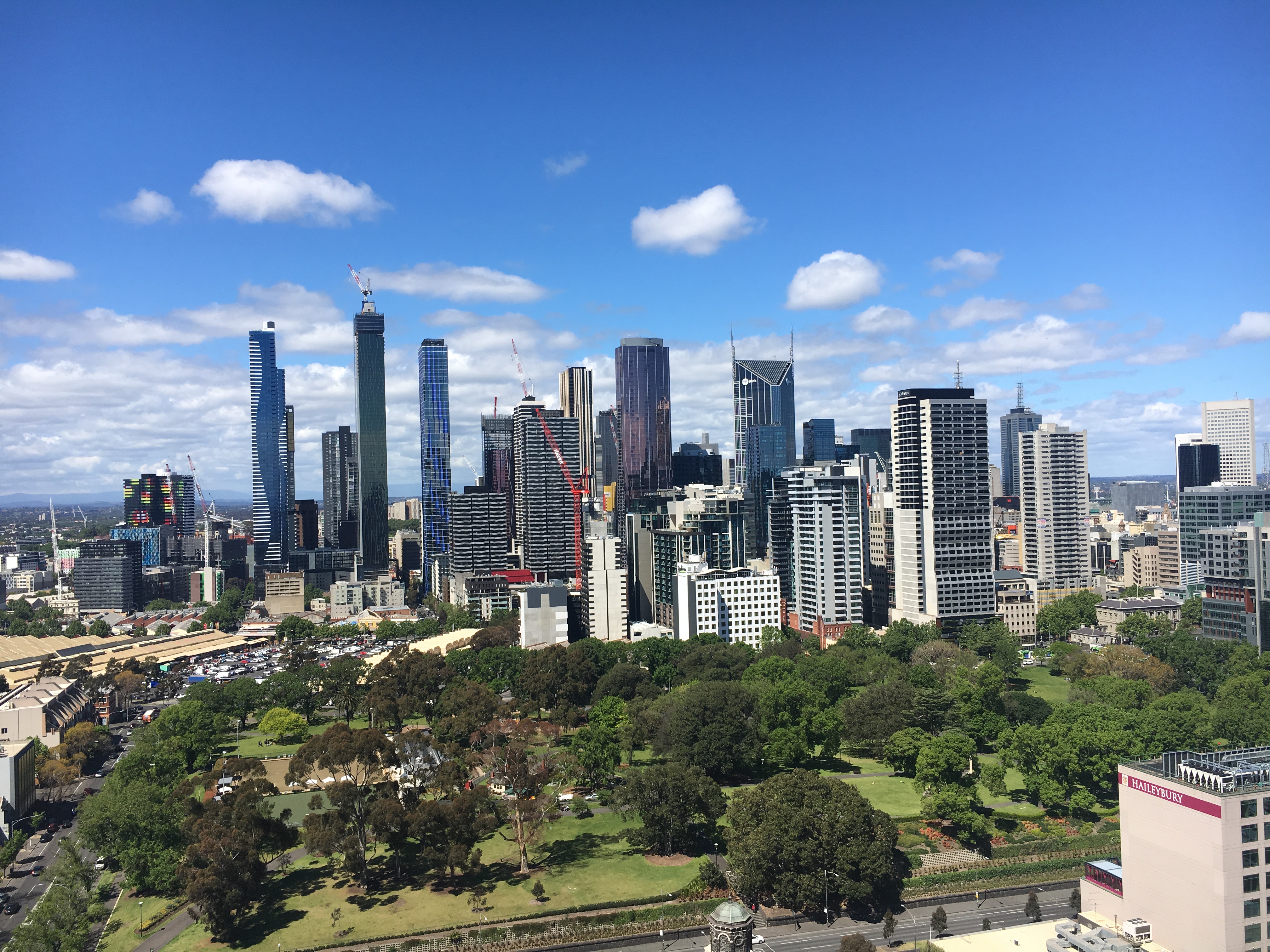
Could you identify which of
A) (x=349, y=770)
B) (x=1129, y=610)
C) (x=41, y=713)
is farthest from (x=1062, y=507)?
(x=41, y=713)

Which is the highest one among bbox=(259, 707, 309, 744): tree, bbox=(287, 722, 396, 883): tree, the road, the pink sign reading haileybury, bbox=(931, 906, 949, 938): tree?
the pink sign reading haileybury

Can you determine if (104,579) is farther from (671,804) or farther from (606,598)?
(671,804)

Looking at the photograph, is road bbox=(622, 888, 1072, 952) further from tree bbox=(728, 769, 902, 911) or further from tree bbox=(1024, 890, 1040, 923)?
tree bbox=(728, 769, 902, 911)

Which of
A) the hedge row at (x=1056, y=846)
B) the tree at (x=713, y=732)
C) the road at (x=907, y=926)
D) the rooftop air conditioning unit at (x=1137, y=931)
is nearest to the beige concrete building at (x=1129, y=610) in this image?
the hedge row at (x=1056, y=846)

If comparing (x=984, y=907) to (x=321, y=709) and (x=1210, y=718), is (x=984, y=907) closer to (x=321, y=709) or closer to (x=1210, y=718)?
(x=1210, y=718)

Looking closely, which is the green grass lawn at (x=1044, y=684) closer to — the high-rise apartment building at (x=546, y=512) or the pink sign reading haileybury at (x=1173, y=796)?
the pink sign reading haileybury at (x=1173, y=796)

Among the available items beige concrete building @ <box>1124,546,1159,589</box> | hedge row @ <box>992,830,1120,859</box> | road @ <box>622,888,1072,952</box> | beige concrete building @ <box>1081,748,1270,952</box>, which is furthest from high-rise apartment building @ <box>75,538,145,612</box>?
beige concrete building @ <box>1124,546,1159,589</box>

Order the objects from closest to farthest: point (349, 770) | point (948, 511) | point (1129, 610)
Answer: point (349, 770) → point (948, 511) → point (1129, 610)
